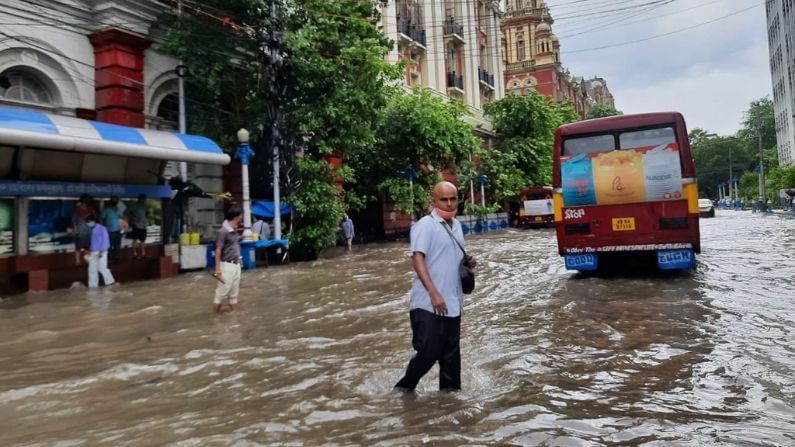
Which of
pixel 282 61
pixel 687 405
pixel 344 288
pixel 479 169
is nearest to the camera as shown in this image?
pixel 687 405

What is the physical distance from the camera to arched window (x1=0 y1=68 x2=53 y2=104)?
44.6ft

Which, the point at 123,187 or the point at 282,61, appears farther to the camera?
the point at 282,61

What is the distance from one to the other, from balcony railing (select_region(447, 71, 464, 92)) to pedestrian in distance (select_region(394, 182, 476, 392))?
109ft

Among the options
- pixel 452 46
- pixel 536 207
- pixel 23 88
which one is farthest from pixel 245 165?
pixel 452 46

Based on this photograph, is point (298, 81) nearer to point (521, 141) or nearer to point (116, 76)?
point (116, 76)

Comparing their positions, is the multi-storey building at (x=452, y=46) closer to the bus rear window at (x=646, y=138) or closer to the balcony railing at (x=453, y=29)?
the balcony railing at (x=453, y=29)

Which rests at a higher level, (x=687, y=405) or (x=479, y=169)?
(x=479, y=169)

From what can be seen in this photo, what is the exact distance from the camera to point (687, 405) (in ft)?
13.9

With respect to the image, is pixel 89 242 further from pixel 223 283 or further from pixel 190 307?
pixel 223 283

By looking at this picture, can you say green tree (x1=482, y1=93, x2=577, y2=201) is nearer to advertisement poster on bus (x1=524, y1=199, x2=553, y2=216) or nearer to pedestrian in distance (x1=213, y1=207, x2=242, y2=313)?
advertisement poster on bus (x1=524, y1=199, x2=553, y2=216)

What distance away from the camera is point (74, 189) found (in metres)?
12.6

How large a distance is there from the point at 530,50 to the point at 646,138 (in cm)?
5247

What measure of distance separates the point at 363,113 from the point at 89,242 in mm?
8175

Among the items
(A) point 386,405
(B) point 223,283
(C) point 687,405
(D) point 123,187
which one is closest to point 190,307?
(B) point 223,283
